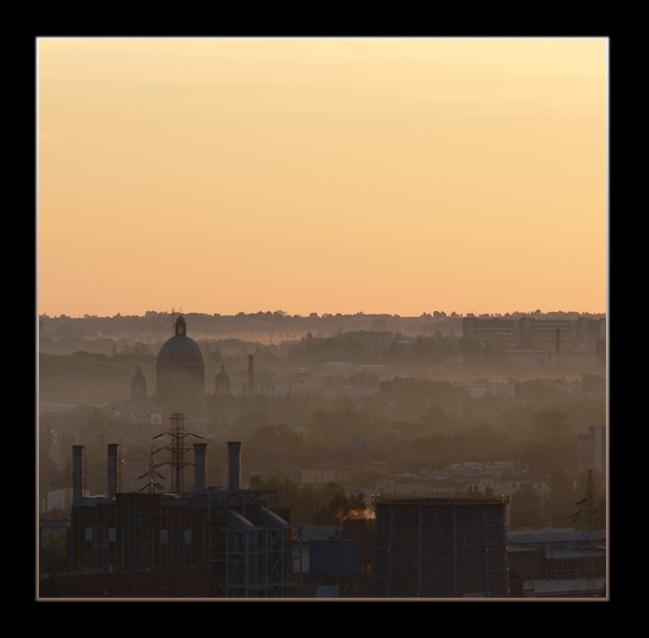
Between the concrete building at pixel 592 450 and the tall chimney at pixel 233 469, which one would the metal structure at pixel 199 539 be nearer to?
the tall chimney at pixel 233 469

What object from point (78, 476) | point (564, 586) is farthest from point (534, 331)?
point (564, 586)

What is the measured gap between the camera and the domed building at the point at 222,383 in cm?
5541

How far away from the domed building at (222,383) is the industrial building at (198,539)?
83.6 ft

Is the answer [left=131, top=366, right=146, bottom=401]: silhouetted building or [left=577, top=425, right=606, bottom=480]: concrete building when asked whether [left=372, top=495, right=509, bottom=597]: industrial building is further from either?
[left=131, top=366, right=146, bottom=401]: silhouetted building

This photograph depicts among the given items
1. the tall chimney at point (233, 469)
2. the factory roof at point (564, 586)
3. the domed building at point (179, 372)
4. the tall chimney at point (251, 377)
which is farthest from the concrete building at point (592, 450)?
the factory roof at point (564, 586)

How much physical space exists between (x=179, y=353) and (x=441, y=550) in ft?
106

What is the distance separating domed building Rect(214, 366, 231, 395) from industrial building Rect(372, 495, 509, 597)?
2912 cm

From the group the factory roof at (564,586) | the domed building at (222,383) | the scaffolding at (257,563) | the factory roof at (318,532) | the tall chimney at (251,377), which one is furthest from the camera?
the tall chimney at (251,377)

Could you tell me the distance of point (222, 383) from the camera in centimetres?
5588

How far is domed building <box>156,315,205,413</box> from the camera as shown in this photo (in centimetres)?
5653

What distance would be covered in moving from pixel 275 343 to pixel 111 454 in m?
25.3
